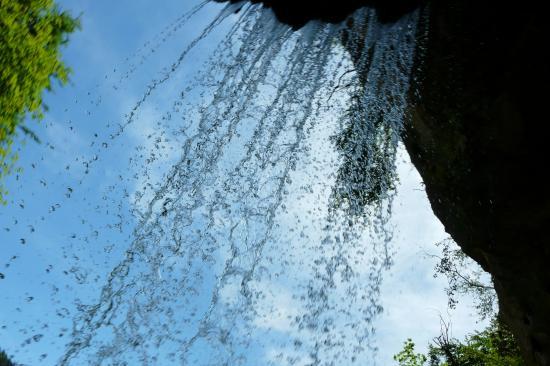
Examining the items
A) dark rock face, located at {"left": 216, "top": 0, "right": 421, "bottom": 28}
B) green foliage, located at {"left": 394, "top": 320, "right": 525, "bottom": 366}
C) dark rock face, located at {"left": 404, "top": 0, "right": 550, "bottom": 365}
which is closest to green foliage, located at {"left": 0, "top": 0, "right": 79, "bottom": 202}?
dark rock face, located at {"left": 216, "top": 0, "right": 421, "bottom": 28}

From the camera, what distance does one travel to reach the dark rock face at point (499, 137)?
20.6ft

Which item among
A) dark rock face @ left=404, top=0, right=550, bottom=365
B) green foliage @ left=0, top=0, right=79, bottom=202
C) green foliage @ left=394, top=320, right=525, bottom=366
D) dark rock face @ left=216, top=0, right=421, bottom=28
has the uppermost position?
green foliage @ left=0, top=0, right=79, bottom=202

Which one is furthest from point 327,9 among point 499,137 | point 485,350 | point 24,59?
point 485,350

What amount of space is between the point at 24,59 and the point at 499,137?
9.50m

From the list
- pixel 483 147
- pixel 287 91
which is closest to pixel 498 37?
pixel 483 147

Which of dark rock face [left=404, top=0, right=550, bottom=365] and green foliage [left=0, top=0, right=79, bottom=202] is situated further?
green foliage [left=0, top=0, right=79, bottom=202]

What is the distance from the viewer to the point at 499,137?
665cm

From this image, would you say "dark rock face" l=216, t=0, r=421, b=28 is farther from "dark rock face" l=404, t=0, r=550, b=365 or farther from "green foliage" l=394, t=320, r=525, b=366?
"green foliage" l=394, t=320, r=525, b=366

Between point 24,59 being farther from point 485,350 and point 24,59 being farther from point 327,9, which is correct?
point 485,350

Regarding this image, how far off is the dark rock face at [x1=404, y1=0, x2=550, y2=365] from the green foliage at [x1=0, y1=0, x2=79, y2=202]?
819 cm

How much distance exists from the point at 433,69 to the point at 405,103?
3.33 feet

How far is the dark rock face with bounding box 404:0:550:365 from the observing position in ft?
20.6

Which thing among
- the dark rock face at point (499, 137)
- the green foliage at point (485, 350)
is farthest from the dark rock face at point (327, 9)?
the green foliage at point (485, 350)

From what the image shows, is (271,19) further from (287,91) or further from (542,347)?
(542,347)
